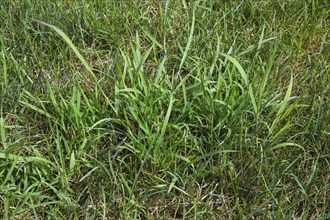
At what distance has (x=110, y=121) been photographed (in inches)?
78.5

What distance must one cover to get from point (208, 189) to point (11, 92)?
0.79 metres

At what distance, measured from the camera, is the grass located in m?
1.83

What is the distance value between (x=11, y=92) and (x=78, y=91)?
0.26 metres

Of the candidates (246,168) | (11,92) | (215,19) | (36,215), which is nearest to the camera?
(36,215)

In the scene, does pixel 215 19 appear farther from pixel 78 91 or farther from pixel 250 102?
pixel 78 91

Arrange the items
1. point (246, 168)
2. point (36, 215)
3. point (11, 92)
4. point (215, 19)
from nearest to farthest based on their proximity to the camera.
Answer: point (36, 215) < point (246, 168) < point (11, 92) < point (215, 19)

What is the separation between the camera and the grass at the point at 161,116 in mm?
1829

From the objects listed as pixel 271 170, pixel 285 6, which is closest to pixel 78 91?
pixel 271 170

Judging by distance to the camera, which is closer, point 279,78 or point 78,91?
point 78,91

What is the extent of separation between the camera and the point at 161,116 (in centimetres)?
200

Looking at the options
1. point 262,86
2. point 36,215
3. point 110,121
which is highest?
point 262,86

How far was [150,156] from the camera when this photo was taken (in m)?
1.87

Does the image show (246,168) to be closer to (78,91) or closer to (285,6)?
(78,91)

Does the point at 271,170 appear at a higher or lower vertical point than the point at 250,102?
lower
